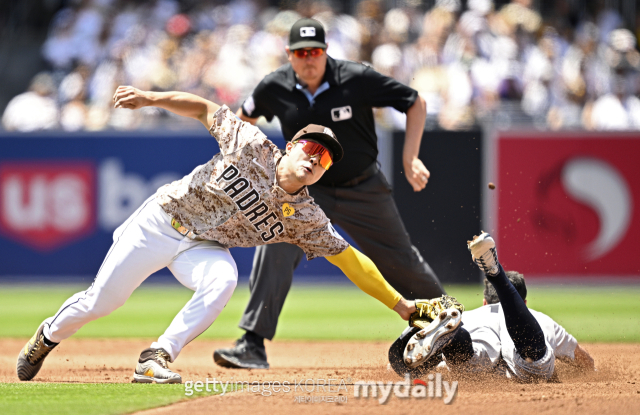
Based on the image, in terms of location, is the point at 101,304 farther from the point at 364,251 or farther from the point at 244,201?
the point at 364,251

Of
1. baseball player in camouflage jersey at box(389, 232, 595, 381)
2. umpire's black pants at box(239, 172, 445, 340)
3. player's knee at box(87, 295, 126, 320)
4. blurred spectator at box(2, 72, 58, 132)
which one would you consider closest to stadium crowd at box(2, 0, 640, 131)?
blurred spectator at box(2, 72, 58, 132)

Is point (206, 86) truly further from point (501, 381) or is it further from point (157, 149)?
point (501, 381)

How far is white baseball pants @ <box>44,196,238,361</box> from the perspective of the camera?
14.5ft

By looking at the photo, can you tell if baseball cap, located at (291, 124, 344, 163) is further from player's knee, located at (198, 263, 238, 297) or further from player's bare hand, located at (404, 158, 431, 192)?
player's bare hand, located at (404, 158, 431, 192)

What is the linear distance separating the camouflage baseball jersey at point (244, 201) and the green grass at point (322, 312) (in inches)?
131

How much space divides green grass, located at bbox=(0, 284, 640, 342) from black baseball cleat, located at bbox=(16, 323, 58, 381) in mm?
2855

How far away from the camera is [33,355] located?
4785mm

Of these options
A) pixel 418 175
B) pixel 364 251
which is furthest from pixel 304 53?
pixel 364 251

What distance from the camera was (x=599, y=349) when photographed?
648 cm

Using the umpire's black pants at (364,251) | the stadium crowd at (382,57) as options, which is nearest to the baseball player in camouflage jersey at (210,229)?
the umpire's black pants at (364,251)

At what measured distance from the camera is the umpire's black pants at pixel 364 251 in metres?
5.59

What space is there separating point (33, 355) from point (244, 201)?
168 cm

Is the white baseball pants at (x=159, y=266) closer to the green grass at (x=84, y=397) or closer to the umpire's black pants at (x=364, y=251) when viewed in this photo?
the green grass at (x=84, y=397)

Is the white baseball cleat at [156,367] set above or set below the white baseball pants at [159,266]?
below
